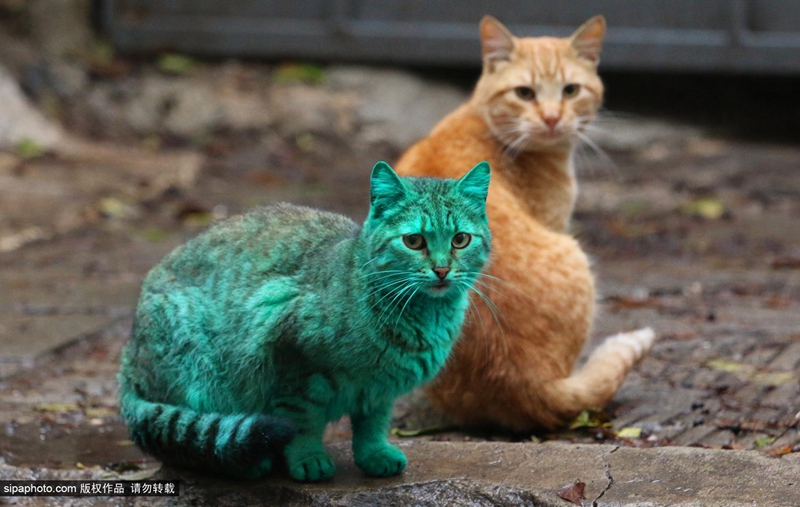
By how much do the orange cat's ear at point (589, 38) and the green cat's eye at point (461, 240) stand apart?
2.21m

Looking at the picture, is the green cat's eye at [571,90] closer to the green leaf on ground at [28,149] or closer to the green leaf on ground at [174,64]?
the green leaf on ground at [28,149]

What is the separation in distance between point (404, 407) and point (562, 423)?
2.48ft

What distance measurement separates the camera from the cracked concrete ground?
3.00 m

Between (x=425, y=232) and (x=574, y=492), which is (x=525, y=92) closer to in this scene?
(x=425, y=232)

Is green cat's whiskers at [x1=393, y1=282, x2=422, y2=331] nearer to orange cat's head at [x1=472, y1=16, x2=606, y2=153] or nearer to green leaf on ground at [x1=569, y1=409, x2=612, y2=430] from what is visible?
green leaf on ground at [x1=569, y1=409, x2=612, y2=430]

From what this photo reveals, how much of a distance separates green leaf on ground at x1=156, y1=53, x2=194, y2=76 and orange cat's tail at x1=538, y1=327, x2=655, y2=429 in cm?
714

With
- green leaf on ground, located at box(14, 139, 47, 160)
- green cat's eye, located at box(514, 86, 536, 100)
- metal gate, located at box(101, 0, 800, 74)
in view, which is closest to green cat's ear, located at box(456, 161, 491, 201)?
green cat's eye, located at box(514, 86, 536, 100)

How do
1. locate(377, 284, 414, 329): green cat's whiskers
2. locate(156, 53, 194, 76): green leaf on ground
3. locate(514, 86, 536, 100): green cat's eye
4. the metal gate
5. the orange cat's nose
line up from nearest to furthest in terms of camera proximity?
locate(377, 284, 414, 329): green cat's whiskers, the orange cat's nose, locate(514, 86, 536, 100): green cat's eye, the metal gate, locate(156, 53, 194, 76): green leaf on ground

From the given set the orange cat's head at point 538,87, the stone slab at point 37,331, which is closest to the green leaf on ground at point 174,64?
the stone slab at point 37,331

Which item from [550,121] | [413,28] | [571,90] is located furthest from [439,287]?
[413,28]

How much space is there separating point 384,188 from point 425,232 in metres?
0.18

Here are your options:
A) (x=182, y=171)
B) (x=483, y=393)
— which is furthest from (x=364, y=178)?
(x=483, y=393)

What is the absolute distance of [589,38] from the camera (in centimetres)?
473

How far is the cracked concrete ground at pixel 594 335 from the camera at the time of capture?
9.84 ft
